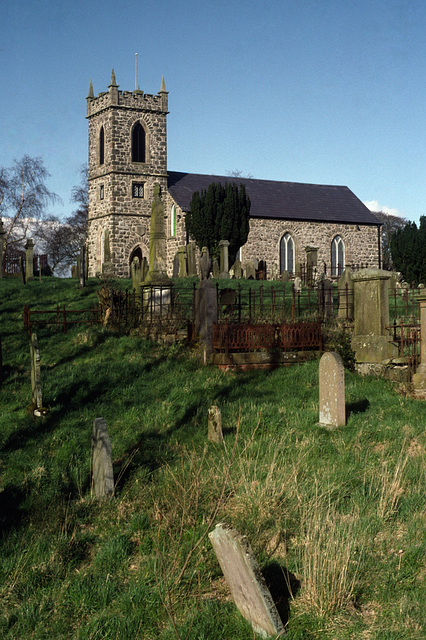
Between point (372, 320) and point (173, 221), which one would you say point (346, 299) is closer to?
point (372, 320)

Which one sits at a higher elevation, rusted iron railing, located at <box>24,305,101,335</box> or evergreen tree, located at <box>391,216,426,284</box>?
Result: evergreen tree, located at <box>391,216,426,284</box>

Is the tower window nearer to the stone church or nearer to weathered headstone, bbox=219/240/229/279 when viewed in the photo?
the stone church

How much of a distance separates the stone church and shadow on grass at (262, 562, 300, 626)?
1222 inches

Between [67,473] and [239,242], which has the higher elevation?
[239,242]

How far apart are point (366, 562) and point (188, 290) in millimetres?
15705

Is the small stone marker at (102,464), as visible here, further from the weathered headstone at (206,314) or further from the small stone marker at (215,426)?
the weathered headstone at (206,314)

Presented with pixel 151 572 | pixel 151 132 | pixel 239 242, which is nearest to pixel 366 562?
pixel 151 572

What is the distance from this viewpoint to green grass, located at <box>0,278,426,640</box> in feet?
14.9

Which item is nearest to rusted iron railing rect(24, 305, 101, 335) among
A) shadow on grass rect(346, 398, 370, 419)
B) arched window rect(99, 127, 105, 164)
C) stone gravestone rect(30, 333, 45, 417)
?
stone gravestone rect(30, 333, 45, 417)

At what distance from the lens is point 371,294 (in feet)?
40.7

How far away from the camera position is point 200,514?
5.92 metres

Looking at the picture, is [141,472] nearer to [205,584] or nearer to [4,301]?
[205,584]

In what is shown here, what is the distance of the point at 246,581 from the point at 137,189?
35.6 m

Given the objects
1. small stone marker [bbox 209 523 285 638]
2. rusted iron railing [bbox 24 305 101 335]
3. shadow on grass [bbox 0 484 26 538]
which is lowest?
shadow on grass [bbox 0 484 26 538]
